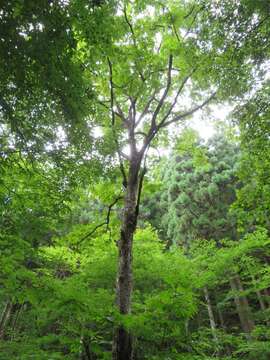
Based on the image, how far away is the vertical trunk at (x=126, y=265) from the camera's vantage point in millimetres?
5070

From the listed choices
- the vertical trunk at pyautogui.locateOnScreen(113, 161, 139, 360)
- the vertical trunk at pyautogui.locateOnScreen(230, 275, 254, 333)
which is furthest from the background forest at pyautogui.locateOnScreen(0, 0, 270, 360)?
the vertical trunk at pyautogui.locateOnScreen(230, 275, 254, 333)

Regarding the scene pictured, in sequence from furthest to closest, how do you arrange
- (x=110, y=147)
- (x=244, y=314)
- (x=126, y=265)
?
(x=244, y=314), (x=126, y=265), (x=110, y=147)

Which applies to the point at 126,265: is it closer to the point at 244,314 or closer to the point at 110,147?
the point at 110,147

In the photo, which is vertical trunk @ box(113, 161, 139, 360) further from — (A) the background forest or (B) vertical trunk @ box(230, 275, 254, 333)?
(B) vertical trunk @ box(230, 275, 254, 333)

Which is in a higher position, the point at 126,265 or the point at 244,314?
the point at 244,314

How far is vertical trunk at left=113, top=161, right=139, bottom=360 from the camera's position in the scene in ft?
16.6

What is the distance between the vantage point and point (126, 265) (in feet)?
19.4

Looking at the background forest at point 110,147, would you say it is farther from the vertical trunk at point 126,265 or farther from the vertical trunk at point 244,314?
the vertical trunk at point 244,314

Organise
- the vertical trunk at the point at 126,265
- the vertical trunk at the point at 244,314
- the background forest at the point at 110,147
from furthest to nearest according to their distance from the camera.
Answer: the vertical trunk at the point at 244,314 < the vertical trunk at the point at 126,265 < the background forest at the point at 110,147

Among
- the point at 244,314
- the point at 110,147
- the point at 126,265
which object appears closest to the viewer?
the point at 110,147

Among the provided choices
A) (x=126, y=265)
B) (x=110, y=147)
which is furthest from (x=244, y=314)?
(x=110, y=147)

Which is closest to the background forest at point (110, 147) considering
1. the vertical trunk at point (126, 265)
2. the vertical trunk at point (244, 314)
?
the vertical trunk at point (126, 265)

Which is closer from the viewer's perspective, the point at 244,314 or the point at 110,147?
the point at 110,147

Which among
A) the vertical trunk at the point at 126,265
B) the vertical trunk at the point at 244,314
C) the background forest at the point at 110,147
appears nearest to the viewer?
the background forest at the point at 110,147
